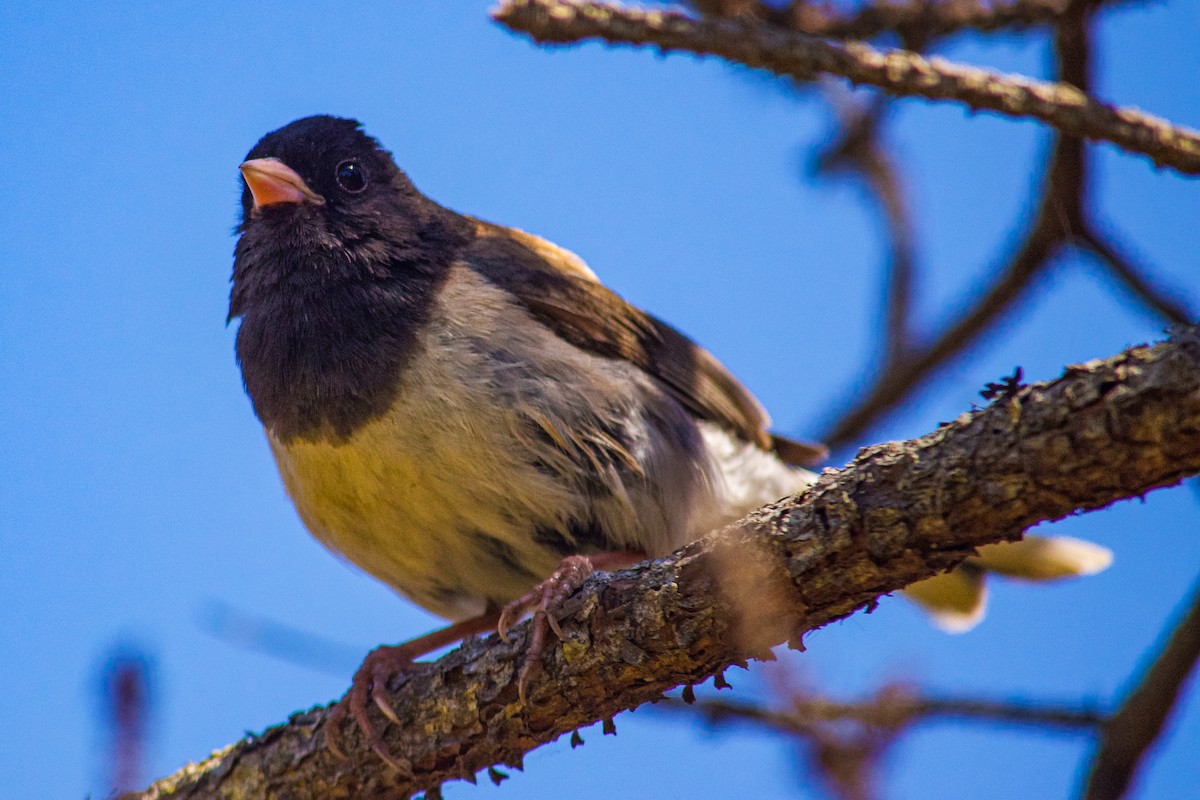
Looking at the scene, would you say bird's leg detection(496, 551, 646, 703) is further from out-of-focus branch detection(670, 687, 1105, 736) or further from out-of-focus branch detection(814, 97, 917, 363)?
out-of-focus branch detection(814, 97, 917, 363)

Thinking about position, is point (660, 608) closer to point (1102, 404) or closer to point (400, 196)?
point (1102, 404)

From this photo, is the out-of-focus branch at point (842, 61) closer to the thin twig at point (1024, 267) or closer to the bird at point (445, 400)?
the thin twig at point (1024, 267)

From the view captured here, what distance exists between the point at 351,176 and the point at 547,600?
188cm

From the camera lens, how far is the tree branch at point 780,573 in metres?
1.87

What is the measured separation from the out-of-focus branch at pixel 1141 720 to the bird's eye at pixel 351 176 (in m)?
3.17

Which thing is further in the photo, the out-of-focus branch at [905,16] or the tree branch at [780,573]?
the out-of-focus branch at [905,16]

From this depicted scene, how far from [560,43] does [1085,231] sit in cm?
222

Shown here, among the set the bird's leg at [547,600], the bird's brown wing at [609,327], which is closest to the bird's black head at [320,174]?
the bird's brown wing at [609,327]

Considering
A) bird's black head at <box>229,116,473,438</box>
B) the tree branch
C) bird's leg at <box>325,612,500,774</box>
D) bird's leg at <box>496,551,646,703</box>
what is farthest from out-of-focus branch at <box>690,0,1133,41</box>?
bird's leg at <box>325,612,500,774</box>

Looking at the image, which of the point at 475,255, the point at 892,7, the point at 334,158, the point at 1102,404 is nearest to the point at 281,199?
the point at 334,158

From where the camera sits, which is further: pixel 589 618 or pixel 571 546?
pixel 571 546

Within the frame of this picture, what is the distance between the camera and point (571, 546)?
362cm

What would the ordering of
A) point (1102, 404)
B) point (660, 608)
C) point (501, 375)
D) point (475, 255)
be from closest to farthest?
point (1102, 404)
point (660, 608)
point (501, 375)
point (475, 255)

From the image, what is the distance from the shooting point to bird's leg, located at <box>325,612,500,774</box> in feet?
10.3
